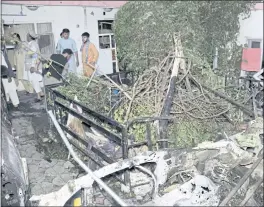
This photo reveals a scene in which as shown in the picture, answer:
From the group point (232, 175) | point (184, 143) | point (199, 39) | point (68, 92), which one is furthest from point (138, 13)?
point (232, 175)

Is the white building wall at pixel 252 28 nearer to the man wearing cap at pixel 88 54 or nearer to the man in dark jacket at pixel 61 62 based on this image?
the man wearing cap at pixel 88 54

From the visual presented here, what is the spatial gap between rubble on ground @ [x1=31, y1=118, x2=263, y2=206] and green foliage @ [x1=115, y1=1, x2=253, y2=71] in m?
4.65

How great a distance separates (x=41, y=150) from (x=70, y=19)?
6.03 meters

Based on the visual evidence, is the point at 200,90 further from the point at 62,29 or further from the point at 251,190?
the point at 62,29

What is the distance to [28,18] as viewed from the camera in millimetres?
9695

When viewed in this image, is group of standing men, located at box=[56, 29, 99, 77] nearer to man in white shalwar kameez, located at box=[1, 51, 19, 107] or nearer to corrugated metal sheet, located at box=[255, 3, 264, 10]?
man in white shalwar kameez, located at box=[1, 51, 19, 107]

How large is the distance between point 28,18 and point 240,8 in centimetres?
736

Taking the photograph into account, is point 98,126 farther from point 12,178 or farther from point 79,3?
point 79,3

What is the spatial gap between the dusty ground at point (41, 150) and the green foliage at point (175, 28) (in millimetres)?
3441

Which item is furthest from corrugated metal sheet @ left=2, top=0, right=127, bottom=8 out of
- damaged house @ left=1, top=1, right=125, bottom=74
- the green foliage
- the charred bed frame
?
the charred bed frame

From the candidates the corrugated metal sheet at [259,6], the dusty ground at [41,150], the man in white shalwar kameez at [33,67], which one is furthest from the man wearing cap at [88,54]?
the corrugated metal sheet at [259,6]

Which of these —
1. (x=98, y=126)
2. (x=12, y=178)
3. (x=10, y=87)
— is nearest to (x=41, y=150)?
(x=98, y=126)

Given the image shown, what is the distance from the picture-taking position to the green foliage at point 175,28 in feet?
29.8

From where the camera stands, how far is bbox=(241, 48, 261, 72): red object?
10.8 meters
